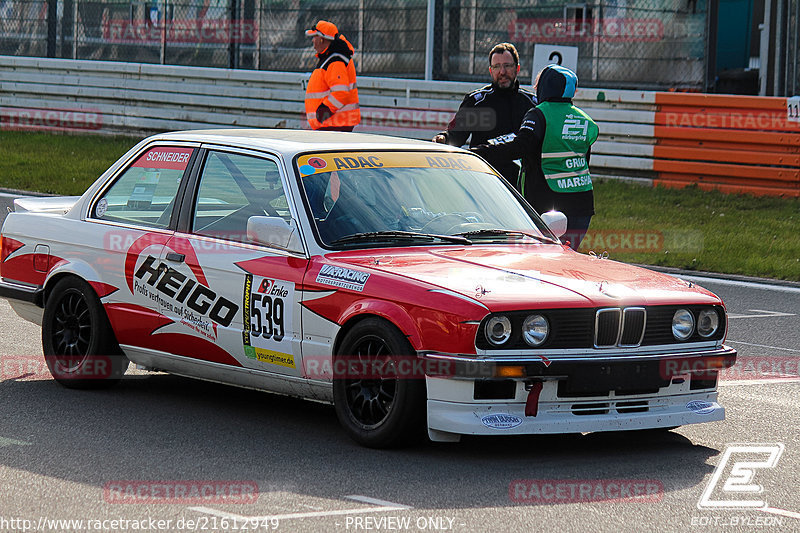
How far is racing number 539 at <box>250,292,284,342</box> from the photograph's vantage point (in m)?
6.78

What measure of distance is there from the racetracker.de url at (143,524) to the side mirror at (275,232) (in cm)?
192

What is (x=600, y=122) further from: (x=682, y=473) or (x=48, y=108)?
(x=682, y=473)

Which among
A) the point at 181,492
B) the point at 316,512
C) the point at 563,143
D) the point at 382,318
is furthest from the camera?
the point at 563,143

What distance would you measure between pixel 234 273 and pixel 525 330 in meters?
1.68

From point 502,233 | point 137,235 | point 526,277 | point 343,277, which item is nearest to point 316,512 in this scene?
point 343,277

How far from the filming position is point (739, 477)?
605cm

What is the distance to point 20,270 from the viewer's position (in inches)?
323

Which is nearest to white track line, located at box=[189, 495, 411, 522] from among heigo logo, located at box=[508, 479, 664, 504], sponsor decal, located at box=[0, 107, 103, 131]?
heigo logo, located at box=[508, 479, 664, 504]

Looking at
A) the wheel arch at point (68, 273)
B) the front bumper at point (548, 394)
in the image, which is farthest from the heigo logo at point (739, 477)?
the wheel arch at point (68, 273)

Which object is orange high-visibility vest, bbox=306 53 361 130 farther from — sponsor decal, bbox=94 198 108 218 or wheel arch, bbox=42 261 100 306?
wheel arch, bbox=42 261 100 306

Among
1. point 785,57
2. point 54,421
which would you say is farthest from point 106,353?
point 785,57

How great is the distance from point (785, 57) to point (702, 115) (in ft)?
4.58

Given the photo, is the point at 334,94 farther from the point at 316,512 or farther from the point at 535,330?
the point at 316,512

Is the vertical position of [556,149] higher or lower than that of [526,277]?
higher
